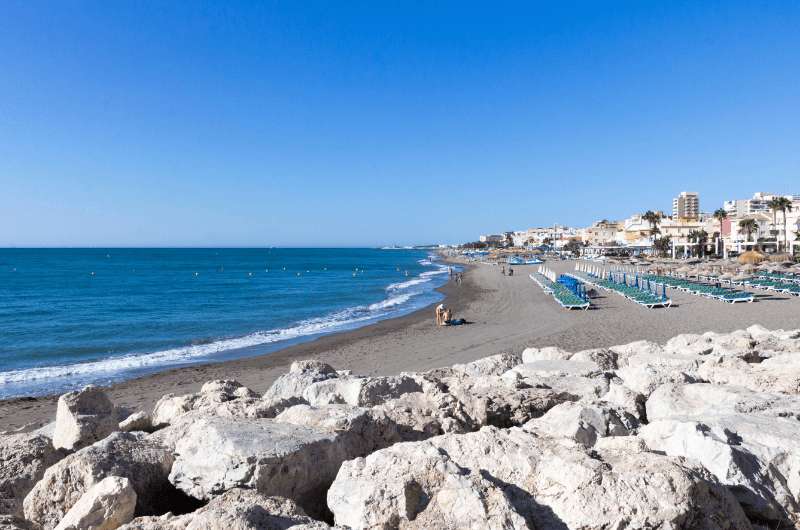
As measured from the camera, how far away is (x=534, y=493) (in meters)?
2.86

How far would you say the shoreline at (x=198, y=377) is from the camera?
11554 millimetres

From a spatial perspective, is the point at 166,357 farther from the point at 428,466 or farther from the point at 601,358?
the point at 428,466

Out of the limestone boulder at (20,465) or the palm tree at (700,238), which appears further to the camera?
the palm tree at (700,238)

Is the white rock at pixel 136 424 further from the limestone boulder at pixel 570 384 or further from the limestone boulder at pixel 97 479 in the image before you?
the limestone boulder at pixel 570 384

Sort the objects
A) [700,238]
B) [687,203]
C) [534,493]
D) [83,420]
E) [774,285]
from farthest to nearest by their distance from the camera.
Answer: [687,203] < [700,238] < [774,285] < [83,420] < [534,493]

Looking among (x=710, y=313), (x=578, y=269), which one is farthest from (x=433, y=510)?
(x=578, y=269)

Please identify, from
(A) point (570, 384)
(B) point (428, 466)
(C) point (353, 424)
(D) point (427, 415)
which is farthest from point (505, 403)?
(B) point (428, 466)

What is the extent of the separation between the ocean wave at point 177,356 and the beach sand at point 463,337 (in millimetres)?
1531

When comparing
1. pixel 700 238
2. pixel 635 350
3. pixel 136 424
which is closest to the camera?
pixel 136 424

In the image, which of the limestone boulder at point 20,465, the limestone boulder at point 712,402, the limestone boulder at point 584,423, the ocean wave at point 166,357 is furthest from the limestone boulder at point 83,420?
the ocean wave at point 166,357

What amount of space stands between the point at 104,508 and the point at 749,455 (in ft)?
13.0

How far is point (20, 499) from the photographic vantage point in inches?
140

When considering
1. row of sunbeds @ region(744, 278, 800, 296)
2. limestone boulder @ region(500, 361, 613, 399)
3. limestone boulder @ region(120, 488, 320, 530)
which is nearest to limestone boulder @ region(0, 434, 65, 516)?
limestone boulder @ region(120, 488, 320, 530)

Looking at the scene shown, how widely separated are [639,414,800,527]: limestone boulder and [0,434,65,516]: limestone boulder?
448cm
